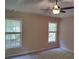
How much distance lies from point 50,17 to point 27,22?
2080 millimetres

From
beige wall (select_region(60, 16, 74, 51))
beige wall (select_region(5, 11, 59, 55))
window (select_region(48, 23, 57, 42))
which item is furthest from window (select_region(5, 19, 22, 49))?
beige wall (select_region(60, 16, 74, 51))

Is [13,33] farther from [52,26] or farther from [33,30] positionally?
[52,26]

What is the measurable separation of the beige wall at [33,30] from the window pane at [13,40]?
293 mm

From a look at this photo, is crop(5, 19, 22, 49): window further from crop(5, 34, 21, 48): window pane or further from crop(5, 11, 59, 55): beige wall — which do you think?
crop(5, 11, 59, 55): beige wall

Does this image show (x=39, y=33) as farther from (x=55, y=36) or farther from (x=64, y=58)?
(x=64, y=58)

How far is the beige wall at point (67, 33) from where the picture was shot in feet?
21.6

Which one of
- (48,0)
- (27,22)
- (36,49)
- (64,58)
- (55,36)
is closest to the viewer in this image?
(48,0)

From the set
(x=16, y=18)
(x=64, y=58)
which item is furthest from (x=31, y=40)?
(x=64, y=58)

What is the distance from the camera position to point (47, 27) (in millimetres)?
7180

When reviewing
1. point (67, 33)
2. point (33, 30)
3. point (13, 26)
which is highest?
point (13, 26)

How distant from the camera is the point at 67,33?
278 inches

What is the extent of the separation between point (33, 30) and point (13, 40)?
1.38 metres

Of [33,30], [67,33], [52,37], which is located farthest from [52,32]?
[33,30]

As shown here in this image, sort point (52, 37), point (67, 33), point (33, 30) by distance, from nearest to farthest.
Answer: point (33, 30), point (67, 33), point (52, 37)
